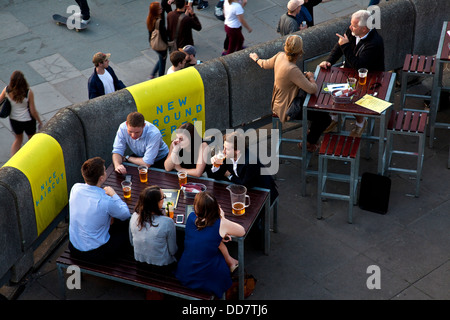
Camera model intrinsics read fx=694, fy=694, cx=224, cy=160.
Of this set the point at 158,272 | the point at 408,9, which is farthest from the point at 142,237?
the point at 408,9

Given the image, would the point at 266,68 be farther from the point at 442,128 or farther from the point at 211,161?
the point at 442,128

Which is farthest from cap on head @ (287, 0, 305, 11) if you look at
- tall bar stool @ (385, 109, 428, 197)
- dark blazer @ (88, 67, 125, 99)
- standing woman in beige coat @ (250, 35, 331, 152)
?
dark blazer @ (88, 67, 125, 99)

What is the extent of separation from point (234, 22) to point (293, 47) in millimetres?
3349

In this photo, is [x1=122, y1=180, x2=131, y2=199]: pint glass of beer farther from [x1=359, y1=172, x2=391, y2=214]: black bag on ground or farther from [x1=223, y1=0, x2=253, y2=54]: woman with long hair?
[x1=223, y1=0, x2=253, y2=54]: woman with long hair

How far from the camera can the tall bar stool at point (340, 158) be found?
8070 mm

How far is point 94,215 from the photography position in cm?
683

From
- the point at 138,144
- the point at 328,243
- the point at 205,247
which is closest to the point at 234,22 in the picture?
the point at 138,144

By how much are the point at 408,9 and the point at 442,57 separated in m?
1.64

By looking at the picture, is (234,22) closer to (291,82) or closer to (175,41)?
(175,41)

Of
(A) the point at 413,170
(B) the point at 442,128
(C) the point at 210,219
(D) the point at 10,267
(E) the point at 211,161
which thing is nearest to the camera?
(C) the point at 210,219

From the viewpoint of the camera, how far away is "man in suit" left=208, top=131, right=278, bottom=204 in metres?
7.40

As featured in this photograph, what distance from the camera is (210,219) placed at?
6.56 metres

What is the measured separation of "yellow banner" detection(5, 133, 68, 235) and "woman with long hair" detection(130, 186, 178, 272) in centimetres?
118

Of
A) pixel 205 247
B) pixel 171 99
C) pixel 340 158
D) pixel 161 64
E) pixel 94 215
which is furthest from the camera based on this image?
pixel 161 64
